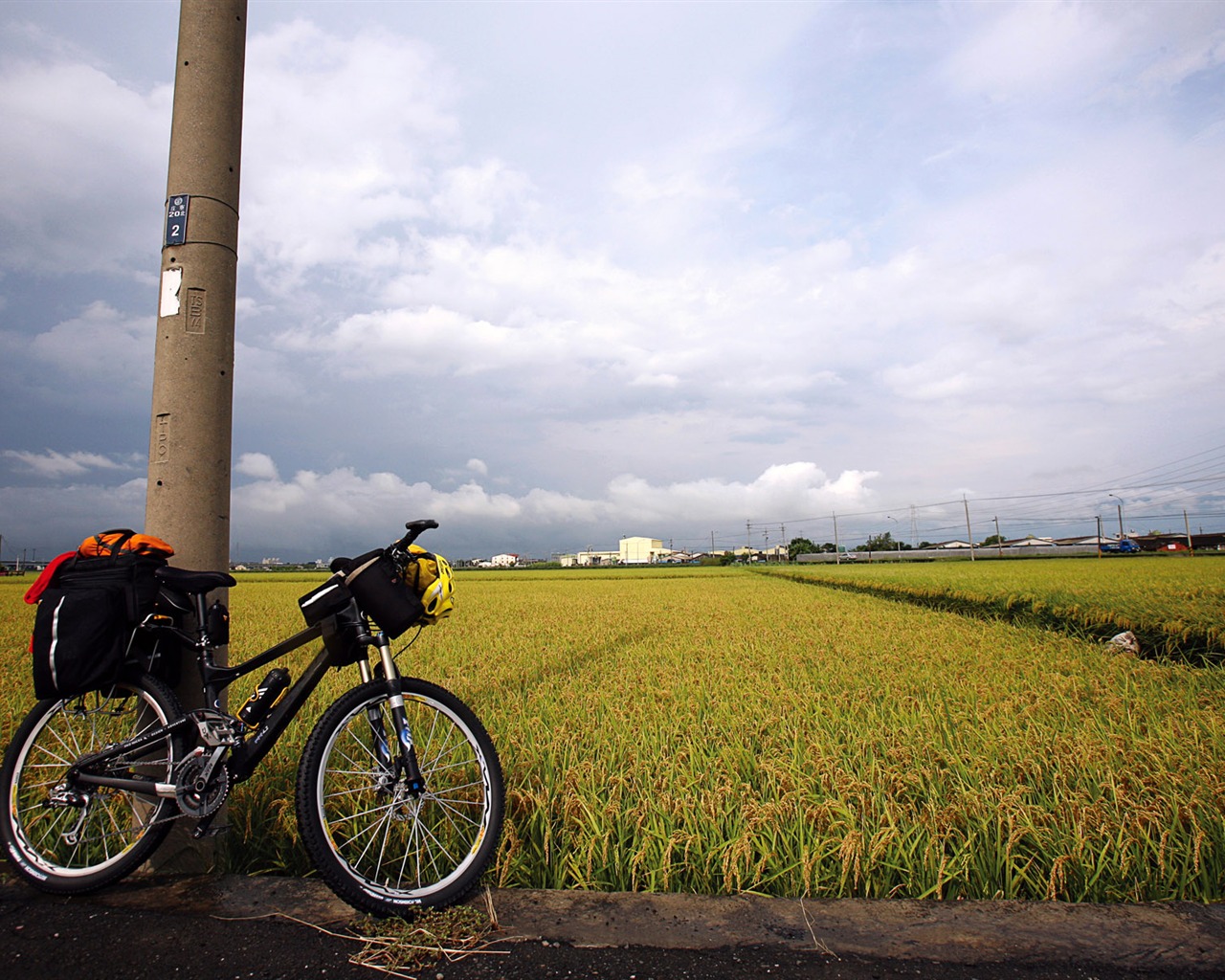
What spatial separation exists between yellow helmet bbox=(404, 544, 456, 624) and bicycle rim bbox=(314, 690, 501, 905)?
28 centimetres

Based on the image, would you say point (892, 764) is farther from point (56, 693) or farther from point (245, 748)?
point (56, 693)

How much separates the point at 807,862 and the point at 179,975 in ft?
5.87

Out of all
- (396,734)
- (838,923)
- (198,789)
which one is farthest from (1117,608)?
(198,789)

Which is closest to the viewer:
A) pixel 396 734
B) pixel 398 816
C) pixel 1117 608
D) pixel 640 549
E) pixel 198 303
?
pixel 396 734

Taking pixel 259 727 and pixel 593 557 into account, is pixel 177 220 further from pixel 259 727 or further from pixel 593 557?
pixel 593 557

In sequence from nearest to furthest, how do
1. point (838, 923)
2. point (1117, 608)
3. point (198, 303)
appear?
point (838, 923) < point (198, 303) < point (1117, 608)

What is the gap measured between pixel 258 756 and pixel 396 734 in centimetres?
50

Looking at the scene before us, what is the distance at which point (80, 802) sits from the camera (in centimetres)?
230

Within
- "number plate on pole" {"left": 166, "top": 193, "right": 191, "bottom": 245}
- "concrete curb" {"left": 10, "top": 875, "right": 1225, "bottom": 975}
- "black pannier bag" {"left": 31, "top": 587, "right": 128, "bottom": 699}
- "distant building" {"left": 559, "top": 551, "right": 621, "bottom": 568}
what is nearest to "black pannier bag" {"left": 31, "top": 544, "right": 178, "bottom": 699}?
"black pannier bag" {"left": 31, "top": 587, "right": 128, "bottom": 699}

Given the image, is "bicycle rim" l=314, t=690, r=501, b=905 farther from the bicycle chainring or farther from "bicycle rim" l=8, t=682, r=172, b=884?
"bicycle rim" l=8, t=682, r=172, b=884

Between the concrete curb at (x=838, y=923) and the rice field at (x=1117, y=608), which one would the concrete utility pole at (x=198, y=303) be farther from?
the rice field at (x=1117, y=608)

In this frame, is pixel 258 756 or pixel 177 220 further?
pixel 177 220

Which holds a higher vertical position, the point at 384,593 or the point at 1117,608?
the point at 384,593

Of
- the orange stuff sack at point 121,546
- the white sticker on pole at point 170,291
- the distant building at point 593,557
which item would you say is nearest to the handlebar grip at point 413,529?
the orange stuff sack at point 121,546
